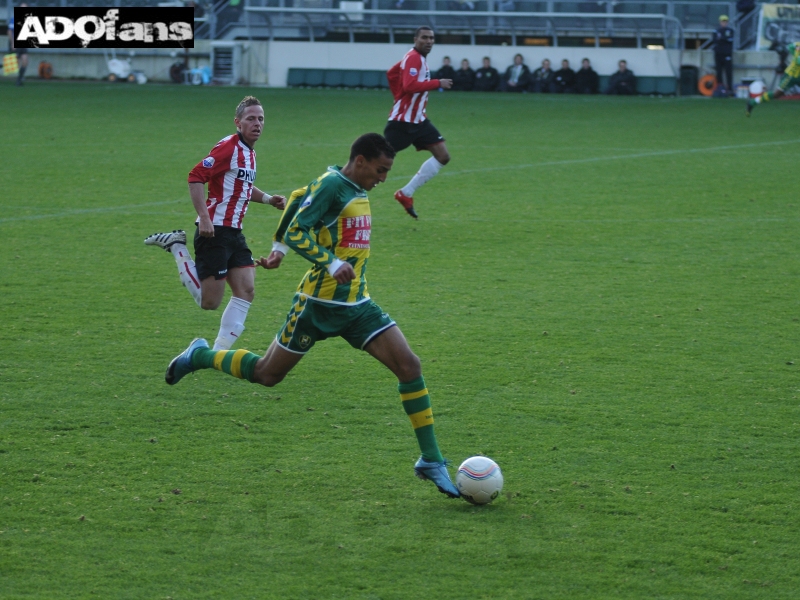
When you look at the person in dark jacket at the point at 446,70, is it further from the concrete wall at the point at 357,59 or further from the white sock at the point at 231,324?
the white sock at the point at 231,324

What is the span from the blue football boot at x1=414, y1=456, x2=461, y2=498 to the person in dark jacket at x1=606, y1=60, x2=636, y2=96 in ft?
90.4

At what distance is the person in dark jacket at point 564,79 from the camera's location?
30844mm

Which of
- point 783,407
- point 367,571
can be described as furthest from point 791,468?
point 367,571

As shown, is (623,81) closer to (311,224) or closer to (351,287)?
(351,287)

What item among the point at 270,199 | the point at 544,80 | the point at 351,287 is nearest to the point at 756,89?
the point at 544,80

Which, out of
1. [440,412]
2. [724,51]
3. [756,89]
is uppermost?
[724,51]

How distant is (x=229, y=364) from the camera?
17.8 ft

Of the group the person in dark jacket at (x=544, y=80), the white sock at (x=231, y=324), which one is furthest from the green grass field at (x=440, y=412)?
the person in dark jacket at (x=544, y=80)

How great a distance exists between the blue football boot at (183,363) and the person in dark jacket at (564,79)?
2680 centimetres

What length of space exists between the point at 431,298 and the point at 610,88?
2391 cm

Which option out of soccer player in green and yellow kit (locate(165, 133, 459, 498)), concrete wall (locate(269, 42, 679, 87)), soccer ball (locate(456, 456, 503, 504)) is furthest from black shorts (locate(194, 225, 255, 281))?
concrete wall (locate(269, 42, 679, 87))

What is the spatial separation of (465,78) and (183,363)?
2692cm

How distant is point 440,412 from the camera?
Result: 5934mm

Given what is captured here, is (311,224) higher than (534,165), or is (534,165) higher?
(311,224)
